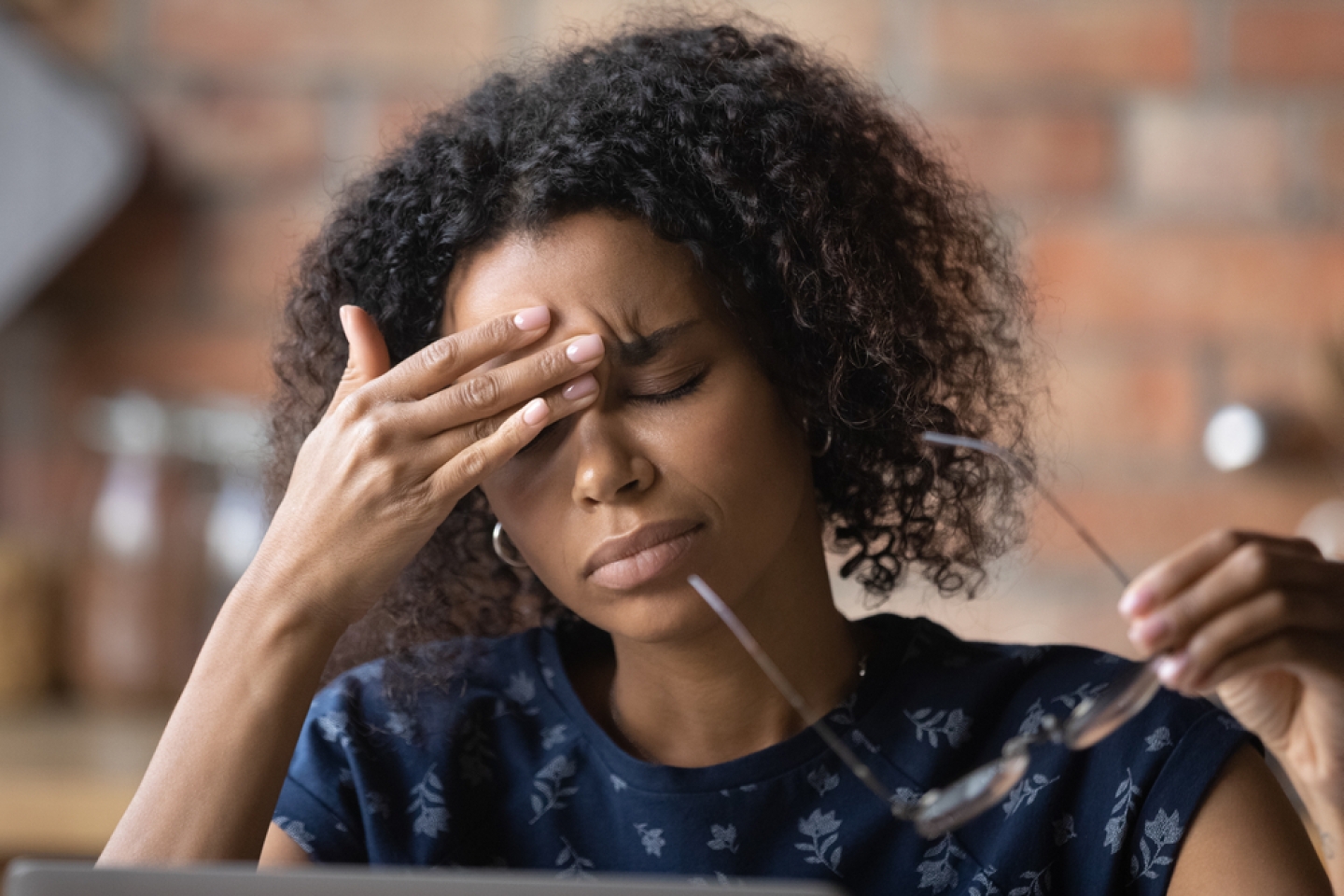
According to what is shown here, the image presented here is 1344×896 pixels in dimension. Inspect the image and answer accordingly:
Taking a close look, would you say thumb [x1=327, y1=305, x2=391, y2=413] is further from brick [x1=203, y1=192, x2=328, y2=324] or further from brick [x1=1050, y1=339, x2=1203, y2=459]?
brick [x1=1050, y1=339, x2=1203, y2=459]

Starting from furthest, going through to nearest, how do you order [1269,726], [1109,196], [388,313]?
[1109,196]
[388,313]
[1269,726]

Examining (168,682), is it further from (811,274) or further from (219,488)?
(811,274)

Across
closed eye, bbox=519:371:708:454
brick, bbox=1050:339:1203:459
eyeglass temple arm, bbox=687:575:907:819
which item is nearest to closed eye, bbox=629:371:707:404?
closed eye, bbox=519:371:708:454

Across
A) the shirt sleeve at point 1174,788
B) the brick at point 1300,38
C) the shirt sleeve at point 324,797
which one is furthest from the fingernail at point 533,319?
the brick at point 1300,38

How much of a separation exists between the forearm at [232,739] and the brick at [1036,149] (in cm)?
100

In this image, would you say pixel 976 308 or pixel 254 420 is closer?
pixel 976 308

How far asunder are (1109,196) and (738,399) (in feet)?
2.86

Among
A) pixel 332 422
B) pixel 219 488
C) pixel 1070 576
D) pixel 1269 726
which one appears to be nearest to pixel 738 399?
pixel 332 422

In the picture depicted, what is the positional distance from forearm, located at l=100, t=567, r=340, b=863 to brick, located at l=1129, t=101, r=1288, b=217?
1.10 metres

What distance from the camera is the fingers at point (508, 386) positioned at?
2.75ft

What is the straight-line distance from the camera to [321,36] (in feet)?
5.49

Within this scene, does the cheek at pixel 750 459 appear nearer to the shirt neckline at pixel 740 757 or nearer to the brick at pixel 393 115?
the shirt neckline at pixel 740 757

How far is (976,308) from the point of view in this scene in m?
1.06

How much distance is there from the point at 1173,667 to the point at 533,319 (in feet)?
1.34
